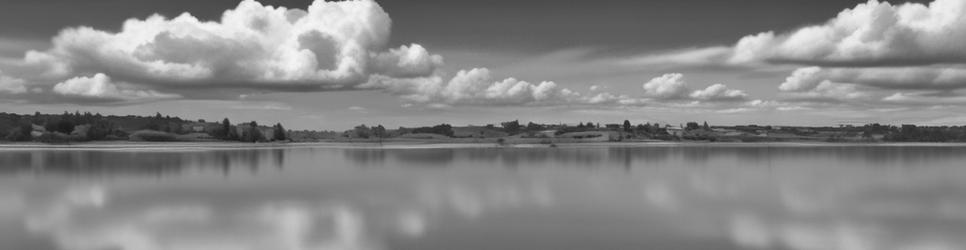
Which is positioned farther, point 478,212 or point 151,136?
point 151,136

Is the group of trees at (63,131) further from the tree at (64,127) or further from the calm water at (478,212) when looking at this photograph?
the calm water at (478,212)

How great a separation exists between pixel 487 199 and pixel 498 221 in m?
Answer: 6.49

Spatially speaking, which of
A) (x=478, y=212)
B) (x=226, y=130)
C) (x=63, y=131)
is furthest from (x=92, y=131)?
(x=478, y=212)

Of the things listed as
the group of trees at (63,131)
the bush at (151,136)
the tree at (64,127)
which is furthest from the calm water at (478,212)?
the tree at (64,127)

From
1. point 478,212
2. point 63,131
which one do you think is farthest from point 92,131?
point 478,212

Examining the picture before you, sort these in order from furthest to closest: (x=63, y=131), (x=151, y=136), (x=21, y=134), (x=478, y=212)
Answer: (x=151, y=136), (x=63, y=131), (x=21, y=134), (x=478, y=212)

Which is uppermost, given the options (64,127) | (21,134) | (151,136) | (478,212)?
(64,127)

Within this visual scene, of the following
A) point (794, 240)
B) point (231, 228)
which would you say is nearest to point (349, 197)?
point (231, 228)

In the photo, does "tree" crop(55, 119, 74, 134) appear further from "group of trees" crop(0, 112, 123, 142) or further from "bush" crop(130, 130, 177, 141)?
"bush" crop(130, 130, 177, 141)

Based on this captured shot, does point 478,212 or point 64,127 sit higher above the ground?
point 64,127

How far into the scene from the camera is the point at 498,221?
870 inches

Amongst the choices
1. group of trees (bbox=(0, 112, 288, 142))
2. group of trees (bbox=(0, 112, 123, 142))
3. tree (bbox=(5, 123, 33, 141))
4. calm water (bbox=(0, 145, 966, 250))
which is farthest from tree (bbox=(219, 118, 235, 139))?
calm water (bbox=(0, 145, 966, 250))

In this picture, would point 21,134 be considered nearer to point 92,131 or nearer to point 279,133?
point 92,131

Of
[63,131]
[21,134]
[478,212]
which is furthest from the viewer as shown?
[63,131]
